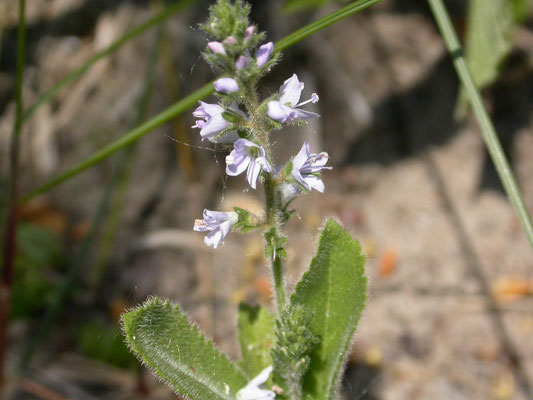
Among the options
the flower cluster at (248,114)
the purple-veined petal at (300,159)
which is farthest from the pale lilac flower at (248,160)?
the purple-veined petal at (300,159)

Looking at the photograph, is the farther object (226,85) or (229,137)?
(229,137)

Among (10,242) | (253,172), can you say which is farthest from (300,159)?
(10,242)

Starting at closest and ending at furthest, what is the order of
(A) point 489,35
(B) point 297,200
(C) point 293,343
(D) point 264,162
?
(D) point 264,162 < (C) point 293,343 < (A) point 489,35 < (B) point 297,200

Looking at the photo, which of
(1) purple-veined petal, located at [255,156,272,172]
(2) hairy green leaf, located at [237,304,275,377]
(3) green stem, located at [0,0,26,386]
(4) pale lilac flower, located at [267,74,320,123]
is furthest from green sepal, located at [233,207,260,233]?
(3) green stem, located at [0,0,26,386]

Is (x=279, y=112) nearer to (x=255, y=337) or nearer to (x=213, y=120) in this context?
(x=213, y=120)

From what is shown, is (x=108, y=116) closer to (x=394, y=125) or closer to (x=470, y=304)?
(x=394, y=125)

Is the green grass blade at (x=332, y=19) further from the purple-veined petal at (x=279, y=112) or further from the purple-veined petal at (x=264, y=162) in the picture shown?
the purple-veined petal at (x=264, y=162)
